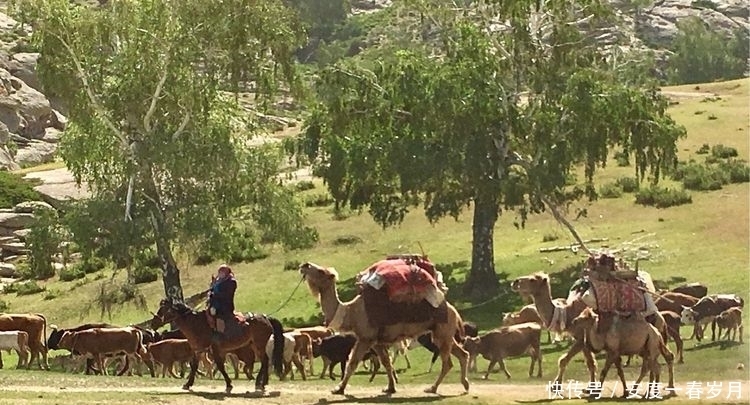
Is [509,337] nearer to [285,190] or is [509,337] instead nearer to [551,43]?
[285,190]

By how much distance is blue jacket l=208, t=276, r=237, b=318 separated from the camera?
62.8 feet

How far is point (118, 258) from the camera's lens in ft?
112

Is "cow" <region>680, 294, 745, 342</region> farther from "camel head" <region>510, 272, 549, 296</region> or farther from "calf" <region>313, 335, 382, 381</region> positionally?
"camel head" <region>510, 272, 549, 296</region>

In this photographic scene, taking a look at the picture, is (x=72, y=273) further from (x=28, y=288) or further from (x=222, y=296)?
(x=222, y=296)

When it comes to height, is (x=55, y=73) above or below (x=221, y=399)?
above

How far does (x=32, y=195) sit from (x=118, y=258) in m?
26.9

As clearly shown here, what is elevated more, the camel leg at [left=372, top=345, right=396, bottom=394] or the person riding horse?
the person riding horse

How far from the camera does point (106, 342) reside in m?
26.6

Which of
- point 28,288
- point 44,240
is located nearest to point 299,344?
point 44,240

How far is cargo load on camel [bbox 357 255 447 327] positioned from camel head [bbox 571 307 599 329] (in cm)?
213

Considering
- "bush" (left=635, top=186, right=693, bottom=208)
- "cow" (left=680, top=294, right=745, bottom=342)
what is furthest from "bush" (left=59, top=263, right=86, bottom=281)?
"cow" (left=680, top=294, right=745, bottom=342)

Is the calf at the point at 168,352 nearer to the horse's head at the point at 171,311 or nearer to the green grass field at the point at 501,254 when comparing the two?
the horse's head at the point at 171,311

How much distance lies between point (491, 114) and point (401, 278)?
1979 cm

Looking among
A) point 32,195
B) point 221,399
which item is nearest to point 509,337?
point 221,399
